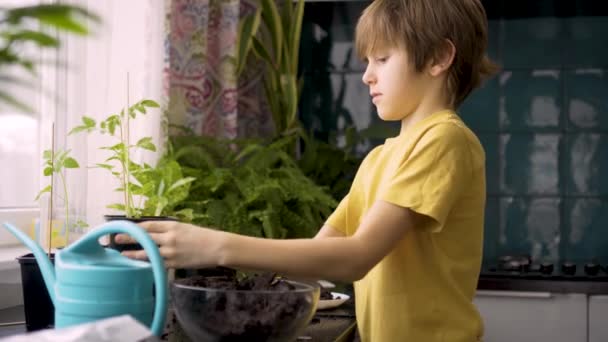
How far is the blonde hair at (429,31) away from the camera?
1.43m

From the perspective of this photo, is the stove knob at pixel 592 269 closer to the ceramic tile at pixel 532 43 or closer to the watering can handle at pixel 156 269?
the ceramic tile at pixel 532 43

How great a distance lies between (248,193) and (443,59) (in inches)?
48.2

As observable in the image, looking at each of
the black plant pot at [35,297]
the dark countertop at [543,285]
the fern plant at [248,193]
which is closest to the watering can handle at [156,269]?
the black plant pot at [35,297]

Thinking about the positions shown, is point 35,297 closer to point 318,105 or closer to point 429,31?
point 429,31

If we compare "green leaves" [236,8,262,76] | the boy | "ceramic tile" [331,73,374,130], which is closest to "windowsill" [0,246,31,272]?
the boy

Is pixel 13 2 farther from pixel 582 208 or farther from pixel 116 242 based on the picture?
pixel 582 208

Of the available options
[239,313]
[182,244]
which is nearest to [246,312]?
[239,313]

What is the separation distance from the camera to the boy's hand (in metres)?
1.01

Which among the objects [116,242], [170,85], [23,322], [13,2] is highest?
[13,2]

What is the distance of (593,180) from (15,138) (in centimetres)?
234

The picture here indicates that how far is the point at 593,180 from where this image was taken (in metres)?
3.46

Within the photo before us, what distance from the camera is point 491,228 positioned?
3.51 metres

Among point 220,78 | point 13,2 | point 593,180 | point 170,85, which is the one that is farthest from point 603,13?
point 13,2

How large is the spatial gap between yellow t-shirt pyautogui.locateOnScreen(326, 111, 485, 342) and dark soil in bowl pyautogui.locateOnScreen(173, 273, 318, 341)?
33 cm
